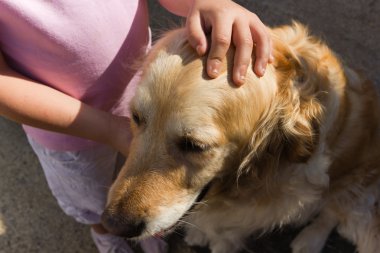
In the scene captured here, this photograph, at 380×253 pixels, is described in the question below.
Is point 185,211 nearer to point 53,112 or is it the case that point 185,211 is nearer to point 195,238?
point 53,112

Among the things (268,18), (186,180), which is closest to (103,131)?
(186,180)

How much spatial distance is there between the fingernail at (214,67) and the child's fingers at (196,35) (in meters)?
0.05

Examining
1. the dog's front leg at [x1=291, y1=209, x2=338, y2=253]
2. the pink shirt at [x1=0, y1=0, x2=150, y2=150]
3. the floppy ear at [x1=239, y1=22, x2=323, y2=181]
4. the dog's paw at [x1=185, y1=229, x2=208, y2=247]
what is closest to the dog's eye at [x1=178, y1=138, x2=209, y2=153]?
the floppy ear at [x1=239, y1=22, x2=323, y2=181]

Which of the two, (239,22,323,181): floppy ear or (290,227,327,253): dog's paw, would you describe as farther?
(290,227,327,253): dog's paw

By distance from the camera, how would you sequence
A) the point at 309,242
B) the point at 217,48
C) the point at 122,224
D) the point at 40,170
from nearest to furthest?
the point at 217,48, the point at 122,224, the point at 309,242, the point at 40,170

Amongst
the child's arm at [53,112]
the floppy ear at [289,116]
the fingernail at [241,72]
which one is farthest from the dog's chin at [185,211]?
the fingernail at [241,72]

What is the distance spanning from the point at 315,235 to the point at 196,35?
1.35 meters

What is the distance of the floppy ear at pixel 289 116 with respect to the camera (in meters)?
1.50

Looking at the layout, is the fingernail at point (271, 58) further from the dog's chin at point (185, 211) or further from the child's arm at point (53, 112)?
the child's arm at point (53, 112)

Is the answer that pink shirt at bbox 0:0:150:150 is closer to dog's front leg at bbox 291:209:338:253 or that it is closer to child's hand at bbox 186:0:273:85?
child's hand at bbox 186:0:273:85

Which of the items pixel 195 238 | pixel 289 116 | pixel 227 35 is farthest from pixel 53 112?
pixel 195 238

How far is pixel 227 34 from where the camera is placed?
131 cm

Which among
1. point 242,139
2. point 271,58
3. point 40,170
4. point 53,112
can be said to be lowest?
point 40,170

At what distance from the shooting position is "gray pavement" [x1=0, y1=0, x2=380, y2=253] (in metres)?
2.38
